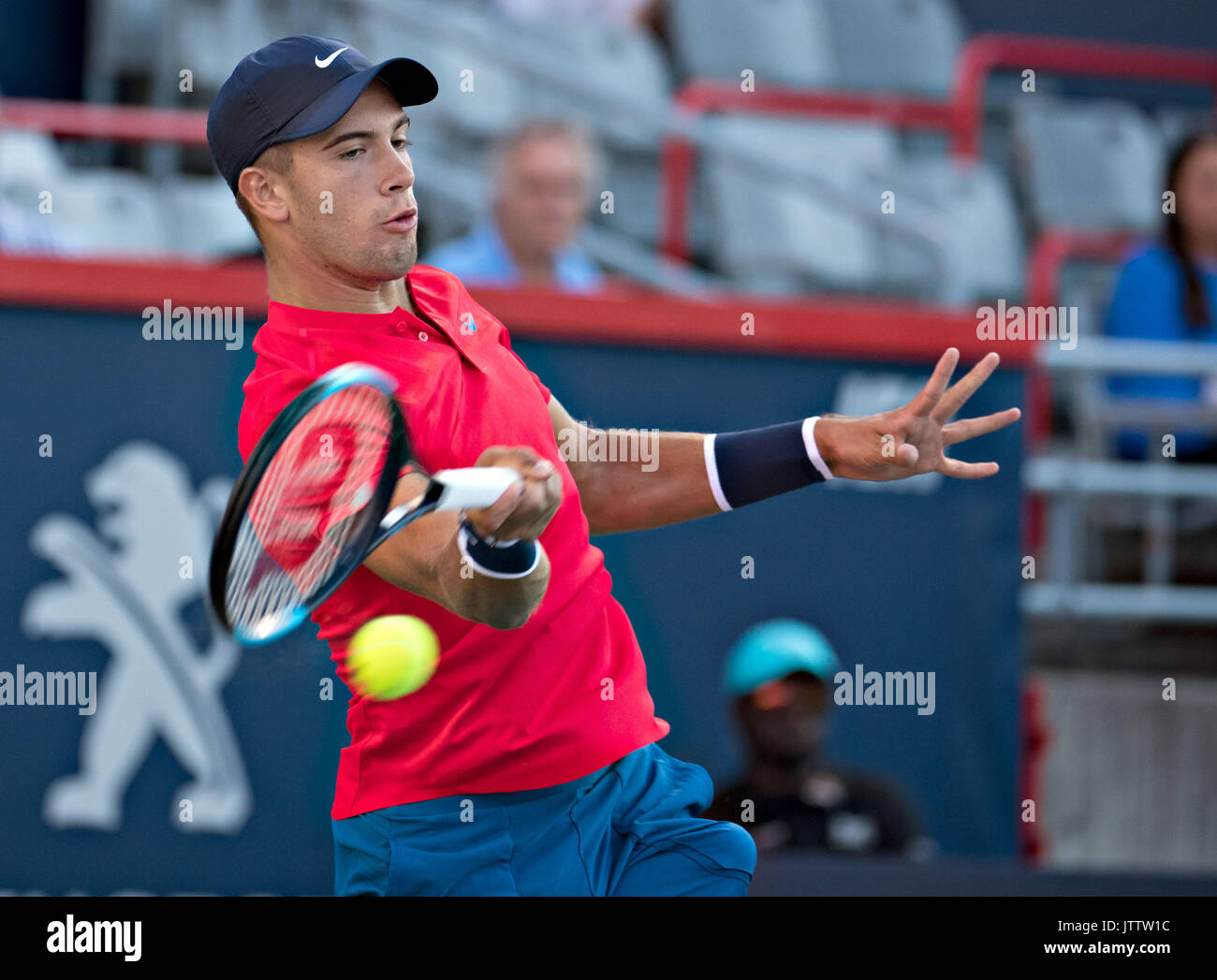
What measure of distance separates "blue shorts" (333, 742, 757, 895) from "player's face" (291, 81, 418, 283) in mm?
567

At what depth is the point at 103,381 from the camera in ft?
10.4

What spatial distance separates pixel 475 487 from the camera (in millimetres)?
1561

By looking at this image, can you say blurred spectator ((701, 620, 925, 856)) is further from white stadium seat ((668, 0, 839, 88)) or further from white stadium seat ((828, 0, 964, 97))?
white stadium seat ((828, 0, 964, 97))

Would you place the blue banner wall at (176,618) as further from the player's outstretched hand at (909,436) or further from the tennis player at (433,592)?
the player's outstretched hand at (909,436)

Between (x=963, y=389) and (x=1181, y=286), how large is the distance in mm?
2296

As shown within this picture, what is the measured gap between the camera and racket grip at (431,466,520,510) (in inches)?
60.9

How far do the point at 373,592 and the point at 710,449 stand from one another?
444 mm

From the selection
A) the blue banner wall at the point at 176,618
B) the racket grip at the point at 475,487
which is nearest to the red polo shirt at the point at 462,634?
the racket grip at the point at 475,487

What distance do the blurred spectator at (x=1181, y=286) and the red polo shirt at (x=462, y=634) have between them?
2.47 m

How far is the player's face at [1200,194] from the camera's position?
3.97 m

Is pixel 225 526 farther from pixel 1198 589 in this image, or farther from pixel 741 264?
pixel 741 264

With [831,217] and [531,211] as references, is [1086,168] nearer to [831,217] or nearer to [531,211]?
[831,217]

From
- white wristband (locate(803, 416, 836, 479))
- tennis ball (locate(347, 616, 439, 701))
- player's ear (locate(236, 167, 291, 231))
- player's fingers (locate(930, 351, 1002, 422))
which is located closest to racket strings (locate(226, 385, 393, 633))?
tennis ball (locate(347, 616, 439, 701))
